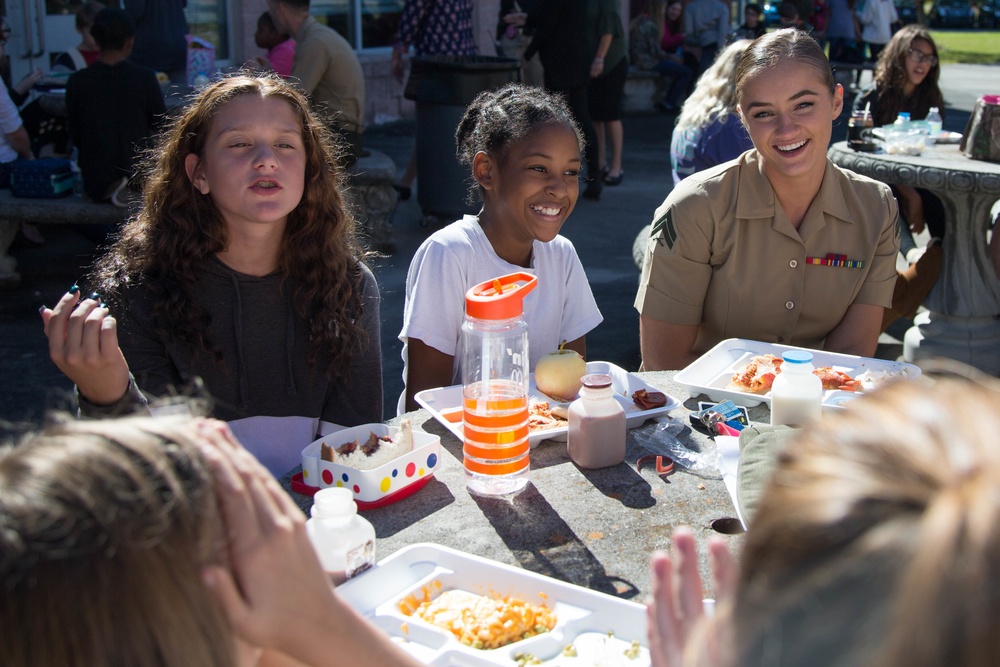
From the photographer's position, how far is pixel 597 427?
6.95ft

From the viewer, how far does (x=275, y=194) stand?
2.59 meters

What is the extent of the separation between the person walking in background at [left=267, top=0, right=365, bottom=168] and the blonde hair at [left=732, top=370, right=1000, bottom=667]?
635cm

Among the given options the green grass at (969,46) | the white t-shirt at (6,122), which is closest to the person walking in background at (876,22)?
the green grass at (969,46)

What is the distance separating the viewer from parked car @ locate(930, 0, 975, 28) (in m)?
41.1

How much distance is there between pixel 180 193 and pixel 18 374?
291 cm

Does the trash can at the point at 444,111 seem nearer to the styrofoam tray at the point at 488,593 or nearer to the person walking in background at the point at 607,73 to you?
the person walking in background at the point at 607,73

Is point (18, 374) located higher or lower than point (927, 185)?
lower

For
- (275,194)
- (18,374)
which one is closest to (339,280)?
(275,194)

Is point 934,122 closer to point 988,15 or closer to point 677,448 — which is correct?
point 677,448

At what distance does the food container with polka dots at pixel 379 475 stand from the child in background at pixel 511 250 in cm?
84

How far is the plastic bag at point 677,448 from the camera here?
2.14 m

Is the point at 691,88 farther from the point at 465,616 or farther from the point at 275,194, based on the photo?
the point at 465,616

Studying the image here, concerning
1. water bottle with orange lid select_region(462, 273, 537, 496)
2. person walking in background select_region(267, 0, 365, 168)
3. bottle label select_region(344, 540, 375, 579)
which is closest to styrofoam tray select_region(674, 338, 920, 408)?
water bottle with orange lid select_region(462, 273, 537, 496)

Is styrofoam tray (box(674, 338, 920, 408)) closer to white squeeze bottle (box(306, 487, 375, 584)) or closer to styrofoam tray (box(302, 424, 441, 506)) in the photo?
styrofoam tray (box(302, 424, 441, 506))
